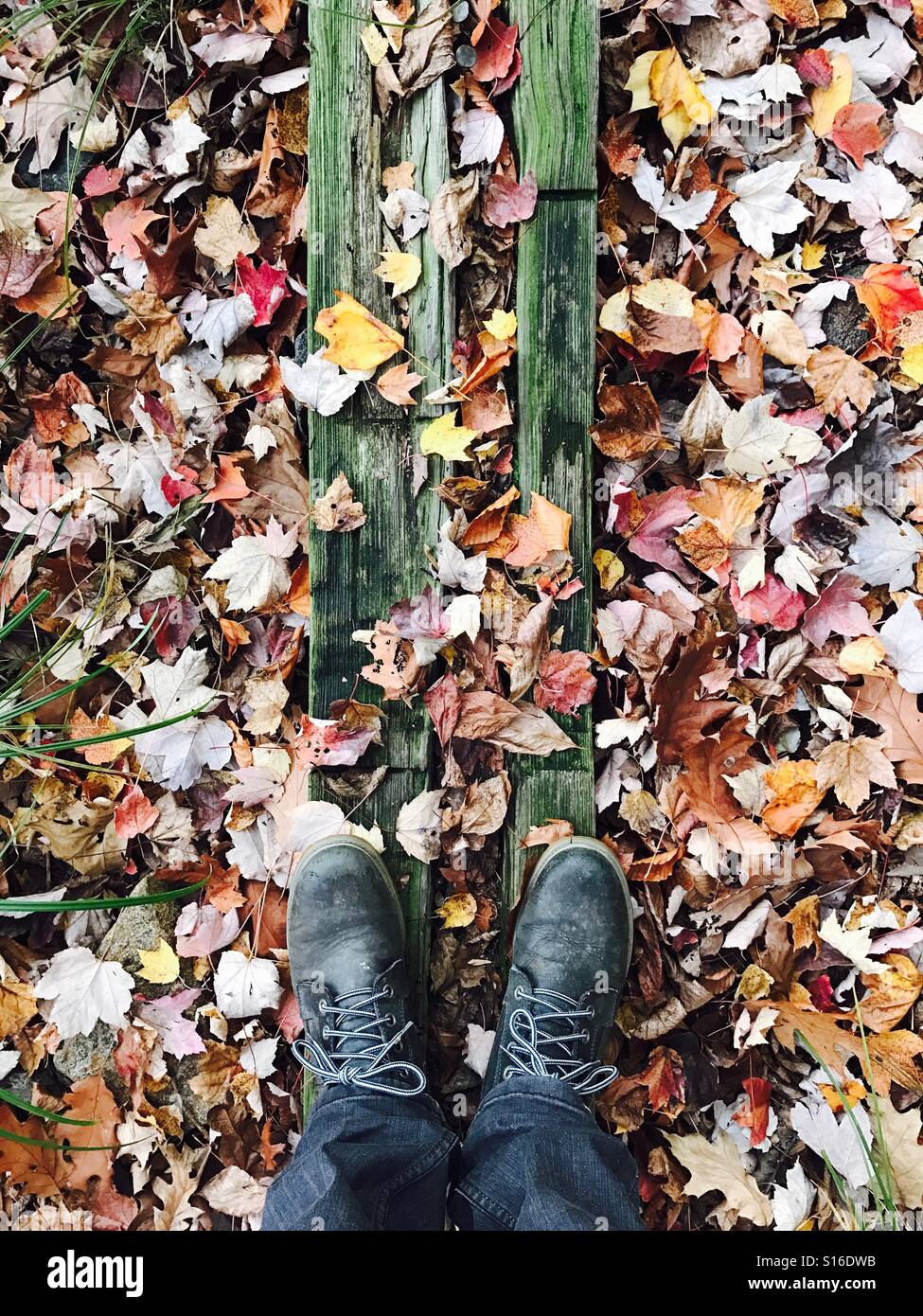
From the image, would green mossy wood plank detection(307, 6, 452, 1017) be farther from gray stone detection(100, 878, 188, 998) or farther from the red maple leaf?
gray stone detection(100, 878, 188, 998)

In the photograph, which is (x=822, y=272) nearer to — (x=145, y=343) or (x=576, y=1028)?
(x=145, y=343)

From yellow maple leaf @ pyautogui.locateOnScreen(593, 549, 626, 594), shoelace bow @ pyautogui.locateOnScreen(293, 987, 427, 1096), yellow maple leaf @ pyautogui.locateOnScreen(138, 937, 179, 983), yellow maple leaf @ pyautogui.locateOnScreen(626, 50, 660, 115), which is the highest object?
yellow maple leaf @ pyautogui.locateOnScreen(626, 50, 660, 115)

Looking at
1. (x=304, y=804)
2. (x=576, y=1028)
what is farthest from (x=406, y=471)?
(x=576, y=1028)

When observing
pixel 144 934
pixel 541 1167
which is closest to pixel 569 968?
pixel 541 1167

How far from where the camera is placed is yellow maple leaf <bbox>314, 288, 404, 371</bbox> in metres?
1.68

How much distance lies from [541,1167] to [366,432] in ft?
4.54

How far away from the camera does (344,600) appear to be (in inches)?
68.0

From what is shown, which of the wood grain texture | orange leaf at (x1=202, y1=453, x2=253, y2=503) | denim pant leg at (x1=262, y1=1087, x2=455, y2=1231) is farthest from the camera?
orange leaf at (x1=202, y1=453, x2=253, y2=503)

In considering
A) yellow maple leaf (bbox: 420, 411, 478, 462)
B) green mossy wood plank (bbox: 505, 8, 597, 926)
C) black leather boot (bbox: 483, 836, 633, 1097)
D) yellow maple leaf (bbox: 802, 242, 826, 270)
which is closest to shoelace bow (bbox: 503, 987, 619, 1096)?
Result: black leather boot (bbox: 483, 836, 633, 1097)

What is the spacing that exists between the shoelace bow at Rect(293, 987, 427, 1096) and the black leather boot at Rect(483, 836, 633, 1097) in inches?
7.7

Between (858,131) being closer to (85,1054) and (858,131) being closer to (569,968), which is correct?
(569,968)

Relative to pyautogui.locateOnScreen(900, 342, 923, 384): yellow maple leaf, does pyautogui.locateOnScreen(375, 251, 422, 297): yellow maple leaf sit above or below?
above

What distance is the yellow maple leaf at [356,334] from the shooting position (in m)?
1.68

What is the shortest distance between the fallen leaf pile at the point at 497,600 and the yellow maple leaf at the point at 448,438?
1 cm
